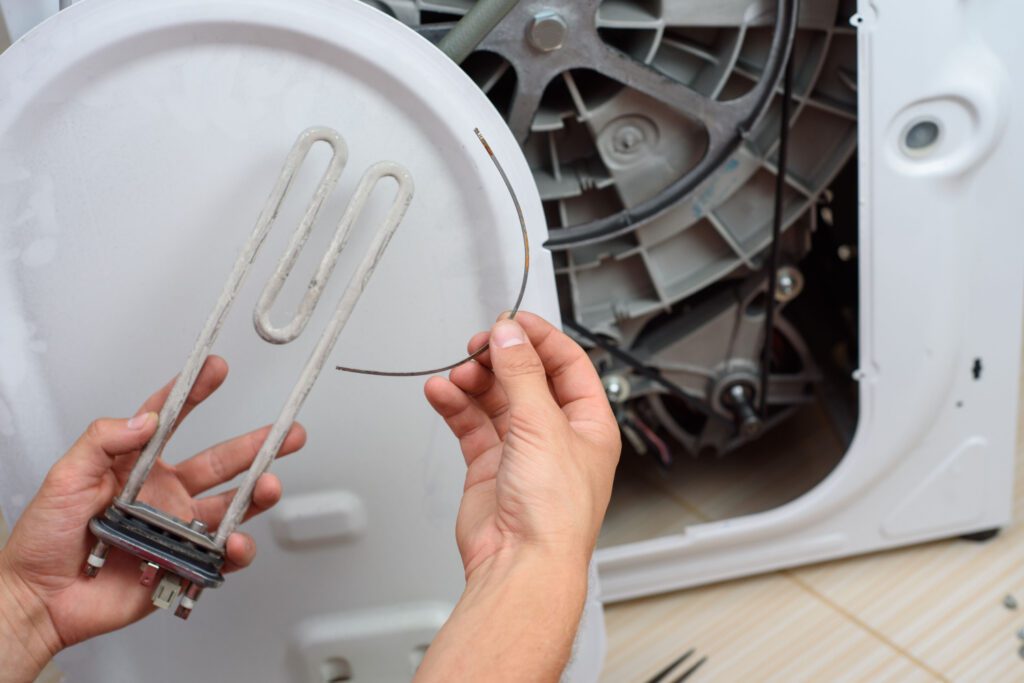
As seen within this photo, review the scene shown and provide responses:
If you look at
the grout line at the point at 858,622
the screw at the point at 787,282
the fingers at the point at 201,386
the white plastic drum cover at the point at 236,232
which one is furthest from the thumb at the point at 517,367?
the grout line at the point at 858,622

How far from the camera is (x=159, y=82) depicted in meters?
0.80

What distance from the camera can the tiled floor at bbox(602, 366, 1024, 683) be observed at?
42.6 inches

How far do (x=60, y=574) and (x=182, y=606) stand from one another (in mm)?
Result: 104

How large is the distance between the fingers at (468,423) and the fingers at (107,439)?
0.22 meters

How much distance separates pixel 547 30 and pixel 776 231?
1.10 ft

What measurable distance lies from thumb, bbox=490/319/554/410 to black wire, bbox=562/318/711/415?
346mm

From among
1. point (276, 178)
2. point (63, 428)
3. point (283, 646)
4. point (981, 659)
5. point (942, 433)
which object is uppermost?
point (276, 178)

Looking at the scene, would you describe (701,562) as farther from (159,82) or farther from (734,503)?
(159,82)

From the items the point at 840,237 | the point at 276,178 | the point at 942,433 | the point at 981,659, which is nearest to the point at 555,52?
the point at 276,178

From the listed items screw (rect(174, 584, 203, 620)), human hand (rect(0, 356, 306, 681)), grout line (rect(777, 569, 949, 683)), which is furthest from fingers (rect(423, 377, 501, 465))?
grout line (rect(777, 569, 949, 683))

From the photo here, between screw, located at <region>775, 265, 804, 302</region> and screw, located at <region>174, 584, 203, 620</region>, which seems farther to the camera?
screw, located at <region>775, 265, 804, 302</region>

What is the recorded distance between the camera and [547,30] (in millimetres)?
885

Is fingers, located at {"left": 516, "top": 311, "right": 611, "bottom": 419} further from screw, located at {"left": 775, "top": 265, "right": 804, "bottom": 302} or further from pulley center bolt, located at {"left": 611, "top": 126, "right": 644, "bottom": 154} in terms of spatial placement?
screw, located at {"left": 775, "top": 265, "right": 804, "bottom": 302}

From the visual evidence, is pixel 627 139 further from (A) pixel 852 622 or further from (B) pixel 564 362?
(A) pixel 852 622
